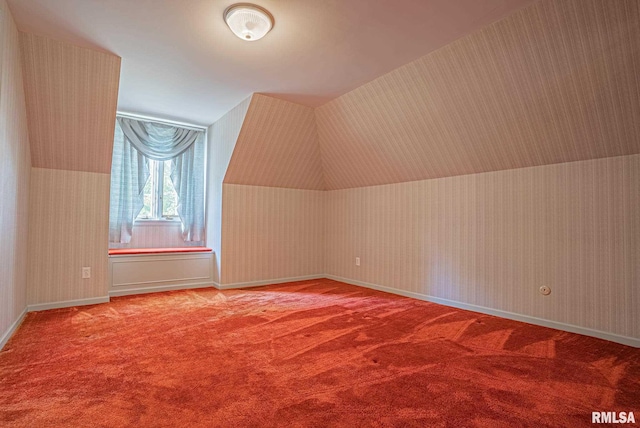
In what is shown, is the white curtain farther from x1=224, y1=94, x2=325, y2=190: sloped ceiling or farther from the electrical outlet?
the electrical outlet

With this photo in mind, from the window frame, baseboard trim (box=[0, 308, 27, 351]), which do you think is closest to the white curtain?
the window frame

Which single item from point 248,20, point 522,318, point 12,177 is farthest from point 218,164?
point 522,318

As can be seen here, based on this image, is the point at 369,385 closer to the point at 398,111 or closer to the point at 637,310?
the point at 637,310

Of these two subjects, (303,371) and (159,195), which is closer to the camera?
(303,371)

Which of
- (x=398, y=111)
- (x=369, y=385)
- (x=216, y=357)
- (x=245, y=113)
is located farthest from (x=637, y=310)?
(x=245, y=113)

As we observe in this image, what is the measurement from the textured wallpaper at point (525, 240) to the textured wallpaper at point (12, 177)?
13.1 ft

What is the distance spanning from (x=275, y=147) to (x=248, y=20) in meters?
2.26

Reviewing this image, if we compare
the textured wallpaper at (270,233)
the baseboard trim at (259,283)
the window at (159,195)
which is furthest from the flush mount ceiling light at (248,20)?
the baseboard trim at (259,283)

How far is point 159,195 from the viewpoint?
4887 mm

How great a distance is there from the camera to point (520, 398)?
5.91 feet

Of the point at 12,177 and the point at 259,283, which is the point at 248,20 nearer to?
the point at 12,177

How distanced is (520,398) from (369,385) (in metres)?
0.84

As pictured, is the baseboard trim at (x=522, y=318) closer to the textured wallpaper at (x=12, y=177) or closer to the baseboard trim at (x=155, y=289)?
the baseboard trim at (x=155, y=289)

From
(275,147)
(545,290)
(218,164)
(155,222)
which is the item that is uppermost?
(275,147)
